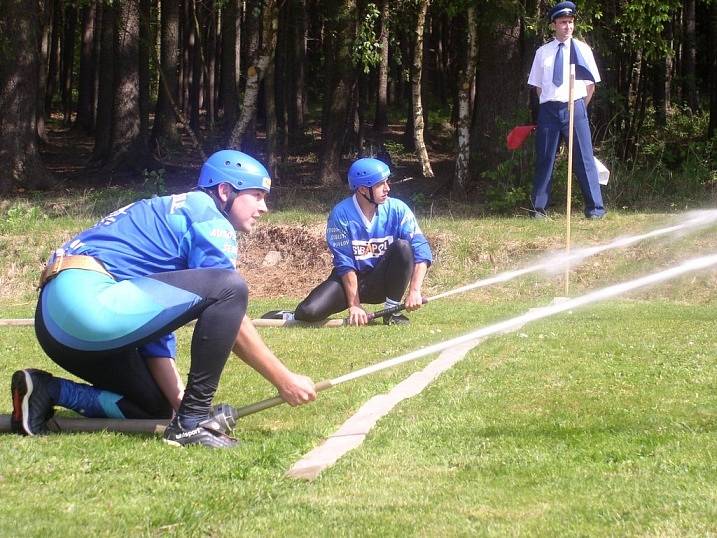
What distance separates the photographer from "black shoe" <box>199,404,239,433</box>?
18.2 ft

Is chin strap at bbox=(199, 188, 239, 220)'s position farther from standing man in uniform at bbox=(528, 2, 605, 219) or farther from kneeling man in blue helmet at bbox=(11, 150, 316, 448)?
standing man in uniform at bbox=(528, 2, 605, 219)

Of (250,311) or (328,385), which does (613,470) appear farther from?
(250,311)

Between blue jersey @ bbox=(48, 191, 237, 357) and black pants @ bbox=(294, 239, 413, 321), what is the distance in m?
4.91

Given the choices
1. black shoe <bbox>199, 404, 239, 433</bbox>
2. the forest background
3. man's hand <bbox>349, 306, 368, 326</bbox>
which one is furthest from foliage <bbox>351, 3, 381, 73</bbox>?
black shoe <bbox>199, 404, 239, 433</bbox>

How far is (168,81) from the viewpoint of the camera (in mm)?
29625

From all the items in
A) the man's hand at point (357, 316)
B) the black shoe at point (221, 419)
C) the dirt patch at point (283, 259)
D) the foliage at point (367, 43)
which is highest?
the foliage at point (367, 43)

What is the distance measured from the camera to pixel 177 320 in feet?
17.7

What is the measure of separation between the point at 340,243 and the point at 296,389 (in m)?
5.09

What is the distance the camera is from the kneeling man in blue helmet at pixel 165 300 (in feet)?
17.5

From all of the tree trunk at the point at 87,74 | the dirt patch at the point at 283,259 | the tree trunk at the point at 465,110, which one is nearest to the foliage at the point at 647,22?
the tree trunk at the point at 465,110

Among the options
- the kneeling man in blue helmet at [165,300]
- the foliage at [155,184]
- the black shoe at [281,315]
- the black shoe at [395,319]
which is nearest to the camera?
the kneeling man in blue helmet at [165,300]

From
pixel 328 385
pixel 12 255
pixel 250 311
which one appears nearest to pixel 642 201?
pixel 250 311

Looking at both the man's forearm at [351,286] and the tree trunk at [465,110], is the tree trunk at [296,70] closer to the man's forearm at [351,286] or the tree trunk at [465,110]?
the tree trunk at [465,110]

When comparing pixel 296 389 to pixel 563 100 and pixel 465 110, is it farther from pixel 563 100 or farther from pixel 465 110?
pixel 465 110
